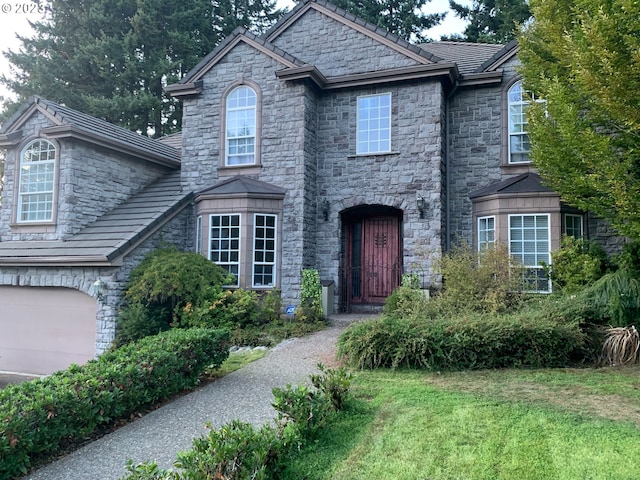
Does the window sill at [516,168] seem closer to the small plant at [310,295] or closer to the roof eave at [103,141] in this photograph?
the small plant at [310,295]

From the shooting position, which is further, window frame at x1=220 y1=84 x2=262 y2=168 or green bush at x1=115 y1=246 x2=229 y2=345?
window frame at x1=220 y1=84 x2=262 y2=168

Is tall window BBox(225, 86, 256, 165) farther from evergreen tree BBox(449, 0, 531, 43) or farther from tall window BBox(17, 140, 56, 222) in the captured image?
evergreen tree BBox(449, 0, 531, 43)

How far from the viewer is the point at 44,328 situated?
1152cm

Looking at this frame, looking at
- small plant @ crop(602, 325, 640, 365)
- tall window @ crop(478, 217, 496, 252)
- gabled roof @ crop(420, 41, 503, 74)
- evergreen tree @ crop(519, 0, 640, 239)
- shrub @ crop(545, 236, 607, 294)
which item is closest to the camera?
evergreen tree @ crop(519, 0, 640, 239)

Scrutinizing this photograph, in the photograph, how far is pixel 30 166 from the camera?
12.5m

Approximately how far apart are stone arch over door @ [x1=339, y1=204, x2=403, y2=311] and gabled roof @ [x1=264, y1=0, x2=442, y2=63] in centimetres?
396

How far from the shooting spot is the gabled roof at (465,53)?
43.8ft

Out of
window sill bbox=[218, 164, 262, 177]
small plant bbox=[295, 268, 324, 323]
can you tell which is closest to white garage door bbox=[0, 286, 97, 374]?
window sill bbox=[218, 164, 262, 177]

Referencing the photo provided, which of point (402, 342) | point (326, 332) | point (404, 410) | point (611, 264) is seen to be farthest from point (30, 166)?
point (611, 264)

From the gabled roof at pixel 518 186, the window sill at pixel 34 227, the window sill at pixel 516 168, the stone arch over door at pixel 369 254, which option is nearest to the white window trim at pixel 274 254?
the stone arch over door at pixel 369 254

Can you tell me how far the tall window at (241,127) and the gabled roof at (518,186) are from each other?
19.6 ft

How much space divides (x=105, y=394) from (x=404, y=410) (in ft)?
10.7

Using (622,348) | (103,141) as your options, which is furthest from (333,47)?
(622,348)

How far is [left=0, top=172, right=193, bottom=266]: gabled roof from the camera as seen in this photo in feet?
34.7
